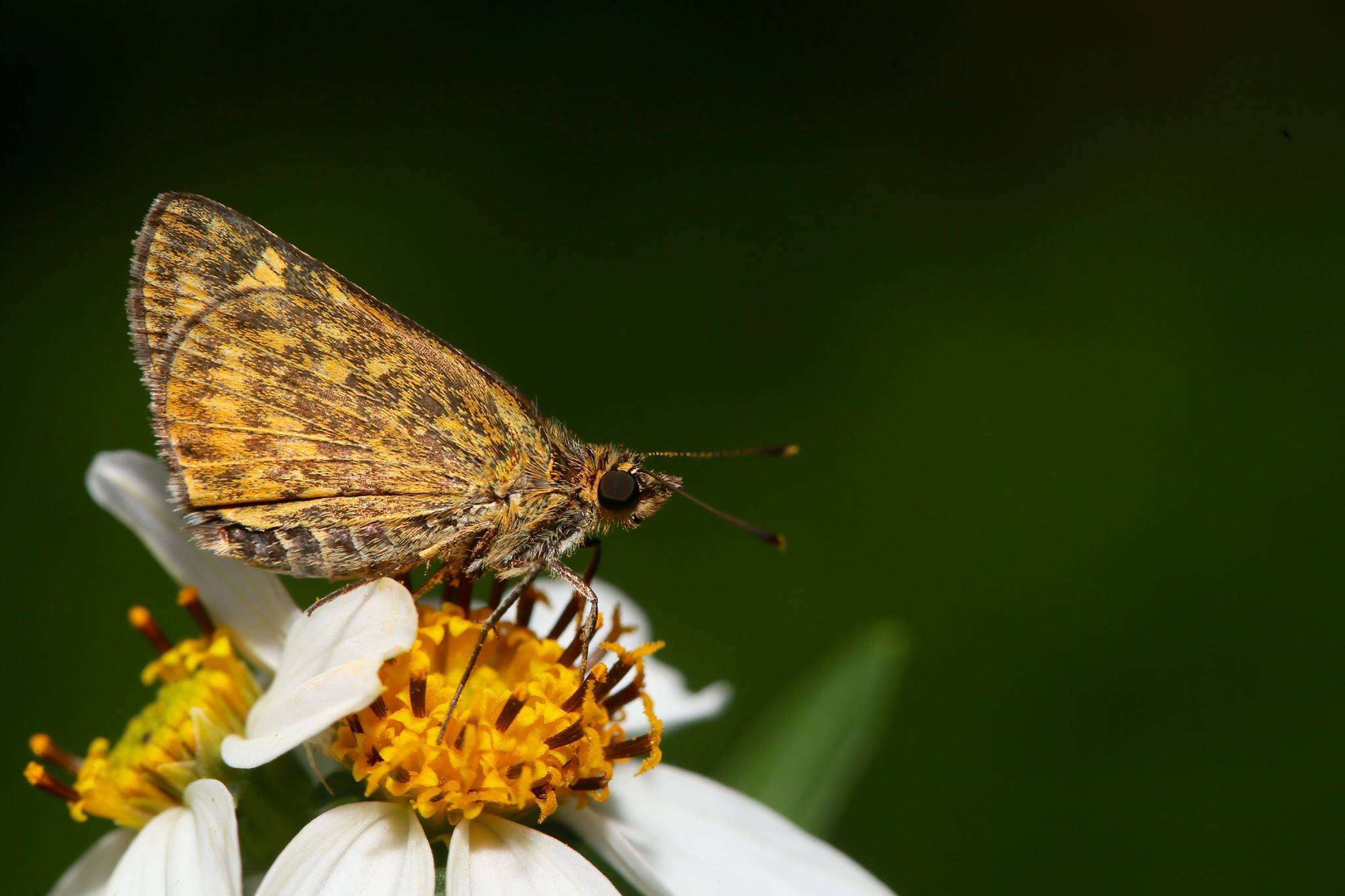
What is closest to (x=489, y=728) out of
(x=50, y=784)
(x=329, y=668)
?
(x=329, y=668)

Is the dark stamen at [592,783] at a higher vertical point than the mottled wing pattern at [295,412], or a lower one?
lower

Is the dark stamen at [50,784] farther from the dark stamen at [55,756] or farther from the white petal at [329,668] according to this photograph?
the white petal at [329,668]

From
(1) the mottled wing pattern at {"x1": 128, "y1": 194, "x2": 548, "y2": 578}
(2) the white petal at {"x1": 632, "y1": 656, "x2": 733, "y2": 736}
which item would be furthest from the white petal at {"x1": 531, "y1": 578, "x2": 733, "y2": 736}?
(1) the mottled wing pattern at {"x1": 128, "y1": 194, "x2": 548, "y2": 578}

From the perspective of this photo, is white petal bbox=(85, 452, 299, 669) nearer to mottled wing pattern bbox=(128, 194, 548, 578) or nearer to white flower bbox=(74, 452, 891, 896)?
white flower bbox=(74, 452, 891, 896)

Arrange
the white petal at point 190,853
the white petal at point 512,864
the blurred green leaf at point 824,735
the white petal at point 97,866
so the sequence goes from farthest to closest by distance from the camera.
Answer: the blurred green leaf at point 824,735, the white petal at point 97,866, the white petal at point 512,864, the white petal at point 190,853

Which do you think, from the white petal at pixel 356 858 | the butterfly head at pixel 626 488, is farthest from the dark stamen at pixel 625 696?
the white petal at pixel 356 858

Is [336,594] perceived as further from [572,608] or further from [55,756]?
[55,756]
